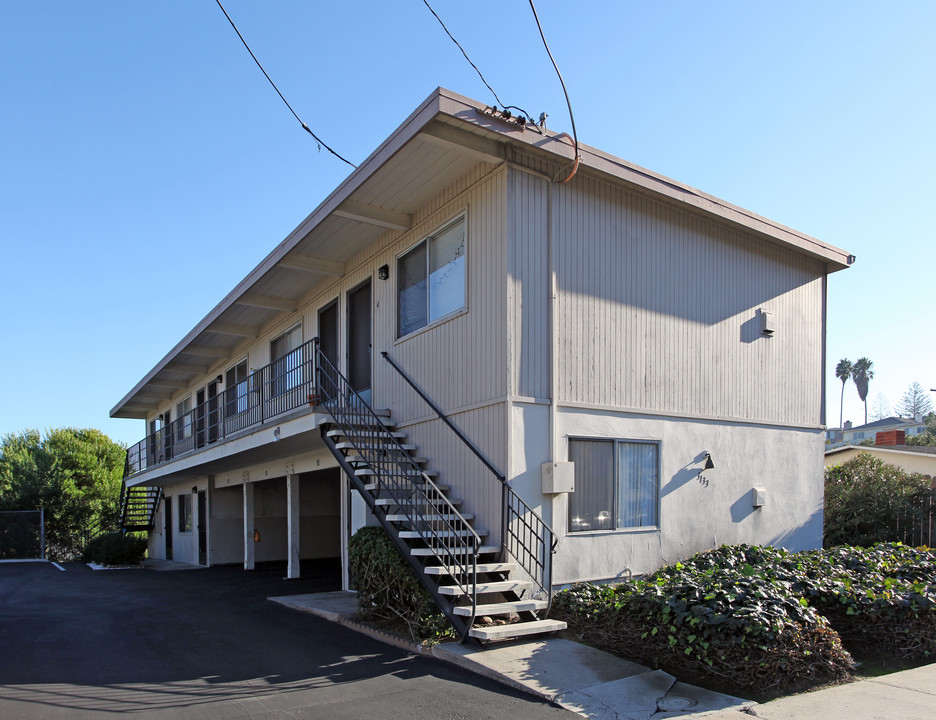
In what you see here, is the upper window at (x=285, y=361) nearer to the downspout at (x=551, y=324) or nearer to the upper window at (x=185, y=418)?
the downspout at (x=551, y=324)

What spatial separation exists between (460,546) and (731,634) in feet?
9.55

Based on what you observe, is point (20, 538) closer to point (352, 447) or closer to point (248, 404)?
point (248, 404)

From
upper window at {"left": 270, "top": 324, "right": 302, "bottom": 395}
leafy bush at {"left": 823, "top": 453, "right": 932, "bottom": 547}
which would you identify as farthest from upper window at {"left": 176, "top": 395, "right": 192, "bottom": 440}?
leafy bush at {"left": 823, "top": 453, "right": 932, "bottom": 547}

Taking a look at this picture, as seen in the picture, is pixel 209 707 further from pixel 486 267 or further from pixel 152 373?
pixel 152 373

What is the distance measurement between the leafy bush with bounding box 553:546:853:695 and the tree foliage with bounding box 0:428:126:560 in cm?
2855

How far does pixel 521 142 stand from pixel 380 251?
3719 millimetres

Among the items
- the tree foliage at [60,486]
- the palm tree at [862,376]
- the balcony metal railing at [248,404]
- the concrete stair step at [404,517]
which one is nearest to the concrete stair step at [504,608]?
the concrete stair step at [404,517]

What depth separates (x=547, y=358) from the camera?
860 cm

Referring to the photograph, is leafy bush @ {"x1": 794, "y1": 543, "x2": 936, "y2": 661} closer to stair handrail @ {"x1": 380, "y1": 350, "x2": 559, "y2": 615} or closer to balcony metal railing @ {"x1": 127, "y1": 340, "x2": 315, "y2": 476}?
stair handrail @ {"x1": 380, "y1": 350, "x2": 559, "y2": 615}

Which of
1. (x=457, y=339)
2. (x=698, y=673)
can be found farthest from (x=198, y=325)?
(x=698, y=673)

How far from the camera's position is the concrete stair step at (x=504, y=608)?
7.02 metres

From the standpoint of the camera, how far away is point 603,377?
30.0 feet

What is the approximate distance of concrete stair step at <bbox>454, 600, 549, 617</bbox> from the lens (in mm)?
7023

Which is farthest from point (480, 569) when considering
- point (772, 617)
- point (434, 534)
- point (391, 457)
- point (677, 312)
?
point (677, 312)
